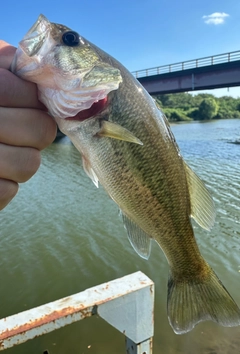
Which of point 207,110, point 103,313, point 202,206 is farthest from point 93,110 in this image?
point 207,110

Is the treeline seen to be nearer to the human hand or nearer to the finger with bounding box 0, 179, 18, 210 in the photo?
the human hand

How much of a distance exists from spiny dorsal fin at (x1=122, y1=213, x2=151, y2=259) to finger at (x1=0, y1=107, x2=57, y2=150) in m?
0.78

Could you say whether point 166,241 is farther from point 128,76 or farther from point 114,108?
point 128,76

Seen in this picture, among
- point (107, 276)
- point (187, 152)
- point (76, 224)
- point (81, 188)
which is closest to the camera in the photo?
point (107, 276)

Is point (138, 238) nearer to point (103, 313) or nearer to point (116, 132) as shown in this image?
point (116, 132)

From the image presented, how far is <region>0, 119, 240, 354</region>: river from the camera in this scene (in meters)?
5.07

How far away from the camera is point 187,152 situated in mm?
22422

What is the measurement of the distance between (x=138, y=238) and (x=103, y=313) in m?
0.97

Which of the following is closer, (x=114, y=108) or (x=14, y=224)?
(x=114, y=108)

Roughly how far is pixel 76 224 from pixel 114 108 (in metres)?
Result: 8.16

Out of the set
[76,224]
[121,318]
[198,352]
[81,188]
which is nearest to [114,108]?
[121,318]

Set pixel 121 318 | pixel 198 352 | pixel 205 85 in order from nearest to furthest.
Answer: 1. pixel 121 318
2. pixel 198 352
3. pixel 205 85

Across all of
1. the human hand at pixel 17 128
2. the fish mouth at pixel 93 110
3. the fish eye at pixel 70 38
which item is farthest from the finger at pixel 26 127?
the fish eye at pixel 70 38

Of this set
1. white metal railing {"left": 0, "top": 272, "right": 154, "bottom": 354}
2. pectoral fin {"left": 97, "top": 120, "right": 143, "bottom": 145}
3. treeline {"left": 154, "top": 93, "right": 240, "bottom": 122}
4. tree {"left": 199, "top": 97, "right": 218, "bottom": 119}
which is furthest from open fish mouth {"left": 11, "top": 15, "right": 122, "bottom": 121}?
tree {"left": 199, "top": 97, "right": 218, "bottom": 119}
